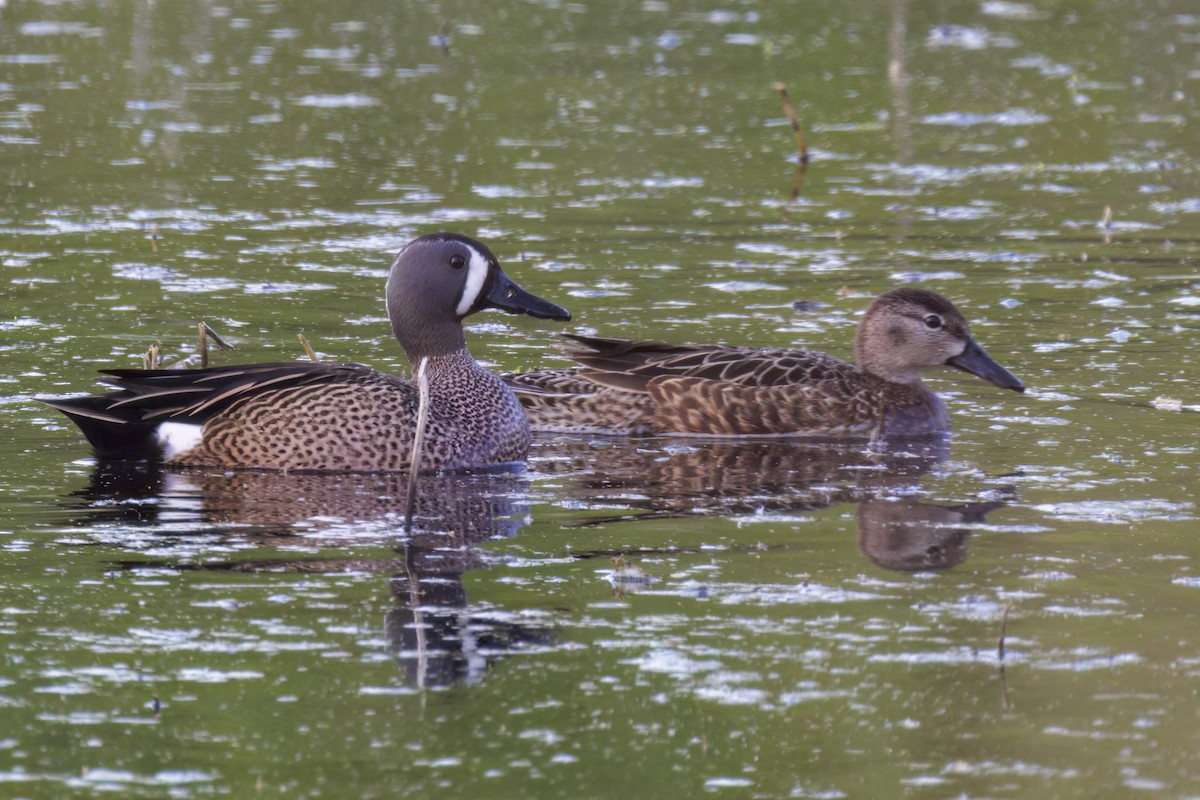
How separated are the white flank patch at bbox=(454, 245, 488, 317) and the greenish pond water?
0.97 meters

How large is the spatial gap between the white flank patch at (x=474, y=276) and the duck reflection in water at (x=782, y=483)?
89 cm

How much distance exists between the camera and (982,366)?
10.8 metres

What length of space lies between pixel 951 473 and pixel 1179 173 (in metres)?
8.32

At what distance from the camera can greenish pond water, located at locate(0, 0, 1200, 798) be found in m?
5.93

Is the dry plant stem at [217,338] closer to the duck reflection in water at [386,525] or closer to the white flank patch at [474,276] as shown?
the duck reflection in water at [386,525]

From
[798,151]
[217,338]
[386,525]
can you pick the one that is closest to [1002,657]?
[386,525]

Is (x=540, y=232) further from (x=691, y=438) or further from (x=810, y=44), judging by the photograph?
(x=810, y=44)

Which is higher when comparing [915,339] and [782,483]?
[915,339]

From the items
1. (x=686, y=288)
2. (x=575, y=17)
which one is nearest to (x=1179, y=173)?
(x=686, y=288)

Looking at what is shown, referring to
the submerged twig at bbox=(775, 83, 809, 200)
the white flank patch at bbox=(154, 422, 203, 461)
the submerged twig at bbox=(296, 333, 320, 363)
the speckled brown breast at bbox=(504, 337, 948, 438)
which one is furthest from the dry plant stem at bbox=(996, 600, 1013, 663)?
the submerged twig at bbox=(775, 83, 809, 200)

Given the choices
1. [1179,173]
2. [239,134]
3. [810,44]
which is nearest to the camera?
[1179,173]

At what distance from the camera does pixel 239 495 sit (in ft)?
29.5

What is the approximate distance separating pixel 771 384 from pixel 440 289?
6.10ft

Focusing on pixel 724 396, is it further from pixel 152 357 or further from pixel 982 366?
pixel 152 357
